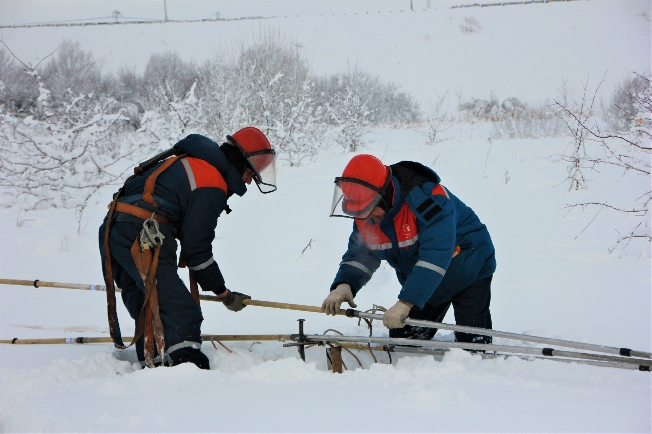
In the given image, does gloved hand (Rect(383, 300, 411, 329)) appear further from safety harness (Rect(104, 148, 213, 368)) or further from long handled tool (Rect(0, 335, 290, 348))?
safety harness (Rect(104, 148, 213, 368))

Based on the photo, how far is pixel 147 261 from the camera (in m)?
2.96

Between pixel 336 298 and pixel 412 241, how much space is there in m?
0.54

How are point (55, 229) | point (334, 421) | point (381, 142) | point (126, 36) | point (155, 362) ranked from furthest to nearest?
point (126, 36)
point (381, 142)
point (55, 229)
point (155, 362)
point (334, 421)

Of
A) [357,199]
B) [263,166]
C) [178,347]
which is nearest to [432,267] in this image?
[357,199]

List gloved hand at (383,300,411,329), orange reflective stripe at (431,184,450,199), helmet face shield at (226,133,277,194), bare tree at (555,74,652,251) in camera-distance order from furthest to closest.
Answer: bare tree at (555,74,652,251), helmet face shield at (226,133,277,194), orange reflective stripe at (431,184,450,199), gloved hand at (383,300,411,329)

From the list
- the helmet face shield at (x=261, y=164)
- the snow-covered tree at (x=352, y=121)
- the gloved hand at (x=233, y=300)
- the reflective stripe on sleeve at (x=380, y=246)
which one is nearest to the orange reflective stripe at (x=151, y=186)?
the helmet face shield at (x=261, y=164)

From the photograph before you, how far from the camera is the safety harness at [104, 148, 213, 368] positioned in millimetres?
2943

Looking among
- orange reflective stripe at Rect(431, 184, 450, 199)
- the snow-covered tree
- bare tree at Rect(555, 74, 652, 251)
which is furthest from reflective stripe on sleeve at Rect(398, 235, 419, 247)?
the snow-covered tree

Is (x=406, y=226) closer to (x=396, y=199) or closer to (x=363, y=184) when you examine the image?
(x=396, y=199)

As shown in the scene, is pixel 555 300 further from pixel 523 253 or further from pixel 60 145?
pixel 60 145

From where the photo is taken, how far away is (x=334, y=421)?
198 centimetres

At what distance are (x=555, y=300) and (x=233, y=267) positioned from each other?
3180mm

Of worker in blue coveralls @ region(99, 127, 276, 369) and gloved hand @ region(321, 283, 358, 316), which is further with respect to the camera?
gloved hand @ region(321, 283, 358, 316)

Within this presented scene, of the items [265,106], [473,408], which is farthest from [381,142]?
[473,408]
